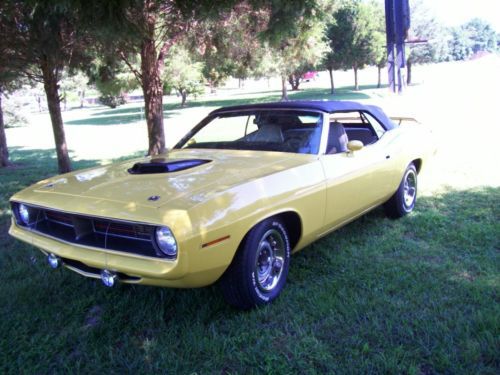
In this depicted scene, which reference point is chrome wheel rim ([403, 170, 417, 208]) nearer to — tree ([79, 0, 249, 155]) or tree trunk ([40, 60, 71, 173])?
tree ([79, 0, 249, 155])

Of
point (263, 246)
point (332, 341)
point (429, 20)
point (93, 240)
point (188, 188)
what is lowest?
point (332, 341)

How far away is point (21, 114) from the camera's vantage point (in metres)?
31.5

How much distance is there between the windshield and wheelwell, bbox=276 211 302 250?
682mm

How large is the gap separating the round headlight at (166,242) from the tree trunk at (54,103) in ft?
21.6

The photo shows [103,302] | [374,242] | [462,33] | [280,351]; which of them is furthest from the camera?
[462,33]

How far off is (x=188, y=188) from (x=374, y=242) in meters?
2.21

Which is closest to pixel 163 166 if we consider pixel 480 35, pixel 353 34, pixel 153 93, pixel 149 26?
pixel 149 26

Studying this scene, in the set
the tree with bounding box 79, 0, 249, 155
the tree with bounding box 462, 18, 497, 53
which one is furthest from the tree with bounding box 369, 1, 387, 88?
the tree with bounding box 462, 18, 497, 53

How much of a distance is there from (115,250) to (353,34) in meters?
41.4

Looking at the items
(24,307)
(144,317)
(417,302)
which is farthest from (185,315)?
(417,302)

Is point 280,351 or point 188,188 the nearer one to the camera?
point 280,351

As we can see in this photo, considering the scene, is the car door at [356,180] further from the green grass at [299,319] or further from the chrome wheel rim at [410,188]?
the chrome wheel rim at [410,188]

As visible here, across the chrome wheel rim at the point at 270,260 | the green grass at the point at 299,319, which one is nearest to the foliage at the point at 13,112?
the green grass at the point at 299,319

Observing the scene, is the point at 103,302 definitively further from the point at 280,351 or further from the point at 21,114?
the point at 21,114
